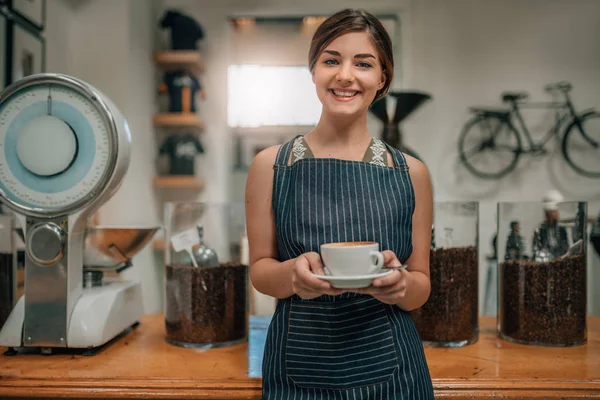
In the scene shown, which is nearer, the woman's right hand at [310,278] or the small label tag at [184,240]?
the woman's right hand at [310,278]

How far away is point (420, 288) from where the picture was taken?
0.78m

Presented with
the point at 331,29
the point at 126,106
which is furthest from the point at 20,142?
the point at 126,106

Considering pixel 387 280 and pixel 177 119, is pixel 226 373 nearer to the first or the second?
pixel 387 280

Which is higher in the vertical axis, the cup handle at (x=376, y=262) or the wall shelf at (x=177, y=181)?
the wall shelf at (x=177, y=181)

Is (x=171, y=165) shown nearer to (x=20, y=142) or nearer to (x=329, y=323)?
(x=20, y=142)

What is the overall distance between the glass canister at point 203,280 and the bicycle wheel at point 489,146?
10.4ft

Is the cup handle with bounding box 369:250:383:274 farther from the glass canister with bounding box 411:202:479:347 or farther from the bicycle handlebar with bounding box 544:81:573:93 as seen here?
the bicycle handlebar with bounding box 544:81:573:93

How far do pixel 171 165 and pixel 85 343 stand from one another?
2.84 metres

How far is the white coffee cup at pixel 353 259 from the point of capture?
64 cm

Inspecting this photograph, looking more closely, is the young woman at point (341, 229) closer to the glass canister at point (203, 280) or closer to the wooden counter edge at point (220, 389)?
the wooden counter edge at point (220, 389)

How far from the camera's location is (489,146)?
12.9 ft

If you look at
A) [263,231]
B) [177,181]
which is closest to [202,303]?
[263,231]

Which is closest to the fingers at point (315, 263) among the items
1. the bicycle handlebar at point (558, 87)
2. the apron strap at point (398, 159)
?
the apron strap at point (398, 159)

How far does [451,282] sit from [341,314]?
1.17ft
